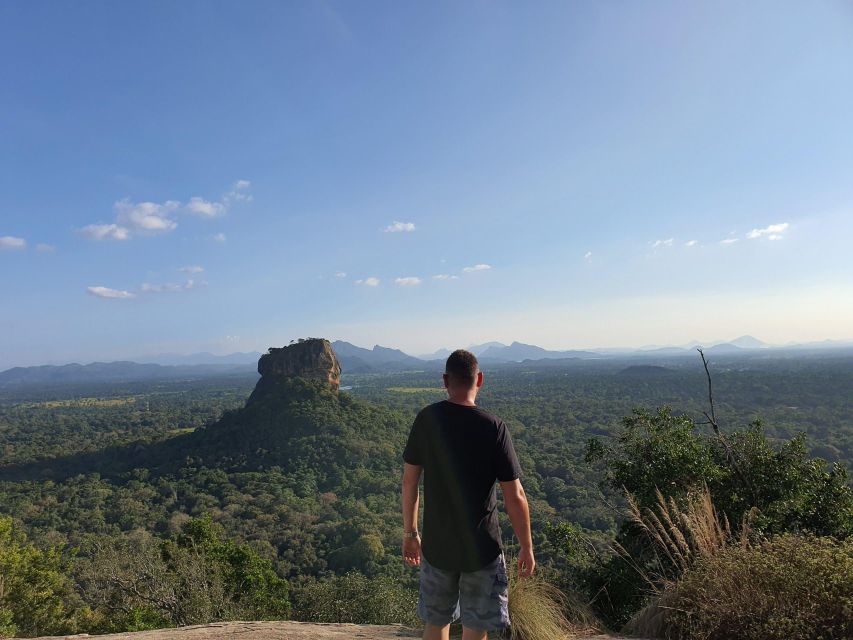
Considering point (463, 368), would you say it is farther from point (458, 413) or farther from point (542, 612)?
point (542, 612)

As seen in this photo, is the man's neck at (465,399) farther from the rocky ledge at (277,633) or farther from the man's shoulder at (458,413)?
the rocky ledge at (277,633)

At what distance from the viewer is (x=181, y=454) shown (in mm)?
45500

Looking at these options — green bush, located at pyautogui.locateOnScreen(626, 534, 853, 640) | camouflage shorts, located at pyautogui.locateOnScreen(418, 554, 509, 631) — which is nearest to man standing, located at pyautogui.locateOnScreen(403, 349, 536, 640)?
camouflage shorts, located at pyautogui.locateOnScreen(418, 554, 509, 631)

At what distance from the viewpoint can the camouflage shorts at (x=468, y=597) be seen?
7.88ft

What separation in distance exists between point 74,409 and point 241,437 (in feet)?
345

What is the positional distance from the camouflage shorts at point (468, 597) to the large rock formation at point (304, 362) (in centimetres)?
5504

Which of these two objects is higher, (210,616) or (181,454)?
(210,616)

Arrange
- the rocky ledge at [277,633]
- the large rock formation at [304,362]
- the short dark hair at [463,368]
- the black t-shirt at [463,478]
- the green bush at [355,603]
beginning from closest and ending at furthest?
the black t-shirt at [463,478] < the short dark hair at [463,368] < the rocky ledge at [277,633] < the green bush at [355,603] < the large rock formation at [304,362]

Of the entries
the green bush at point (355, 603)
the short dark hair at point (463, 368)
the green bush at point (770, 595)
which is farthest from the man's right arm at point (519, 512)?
the green bush at point (355, 603)

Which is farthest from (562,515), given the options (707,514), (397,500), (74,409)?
(74,409)

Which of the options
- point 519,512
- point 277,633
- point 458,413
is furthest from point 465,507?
point 277,633

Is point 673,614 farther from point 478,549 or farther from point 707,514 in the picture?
point 478,549

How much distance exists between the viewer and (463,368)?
248 centimetres

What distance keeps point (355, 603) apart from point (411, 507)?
16.2 metres
